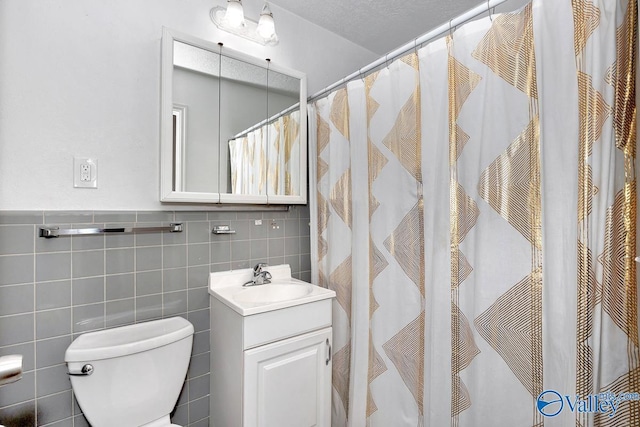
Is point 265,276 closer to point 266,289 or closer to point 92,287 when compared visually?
point 266,289

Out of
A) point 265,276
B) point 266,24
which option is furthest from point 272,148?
point 265,276

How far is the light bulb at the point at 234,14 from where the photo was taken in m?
1.46

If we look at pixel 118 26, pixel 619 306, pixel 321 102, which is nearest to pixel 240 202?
pixel 321 102

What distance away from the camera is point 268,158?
1779mm

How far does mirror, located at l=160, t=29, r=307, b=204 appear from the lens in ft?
4.78

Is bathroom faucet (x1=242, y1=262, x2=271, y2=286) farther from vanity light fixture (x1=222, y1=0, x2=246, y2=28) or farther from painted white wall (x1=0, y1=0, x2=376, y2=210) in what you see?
vanity light fixture (x1=222, y1=0, x2=246, y2=28)

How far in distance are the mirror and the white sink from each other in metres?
0.40

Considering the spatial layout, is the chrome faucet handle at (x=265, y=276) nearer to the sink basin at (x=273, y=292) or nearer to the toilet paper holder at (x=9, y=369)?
the sink basin at (x=273, y=292)

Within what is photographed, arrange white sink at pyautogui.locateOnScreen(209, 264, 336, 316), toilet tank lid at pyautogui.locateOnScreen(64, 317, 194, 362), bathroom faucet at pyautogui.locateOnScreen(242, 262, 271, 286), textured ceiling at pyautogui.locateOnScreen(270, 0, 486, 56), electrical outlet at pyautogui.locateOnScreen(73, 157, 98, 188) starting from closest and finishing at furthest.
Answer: toilet tank lid at pyautogui.locateOnScreen(64, 317, 194, 362)
electrical outlet at pyautogui.locateOnScreen(73, 157, 98, 188)
white sink at pyautogui.locateOnScreen(209, 264, 336, 316)
bathroom faucet at pyautogui.locateOnScreen(242, 262, 271, 286)
textured ceiling at pyautogui.locateOnScreen(270, 0, 486, 56)

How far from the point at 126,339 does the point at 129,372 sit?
6.8 inches

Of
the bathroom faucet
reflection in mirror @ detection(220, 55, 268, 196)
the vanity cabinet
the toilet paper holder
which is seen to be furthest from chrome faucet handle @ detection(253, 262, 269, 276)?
the toilet paper holder

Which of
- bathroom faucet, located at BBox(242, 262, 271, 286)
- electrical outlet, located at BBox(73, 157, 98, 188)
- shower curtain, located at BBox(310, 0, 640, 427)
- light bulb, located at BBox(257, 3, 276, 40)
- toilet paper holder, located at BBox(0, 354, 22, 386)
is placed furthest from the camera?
bathroom faucet, located at BBox(242, 262, 271, 286)

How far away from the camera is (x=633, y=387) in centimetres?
76

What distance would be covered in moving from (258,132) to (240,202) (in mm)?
420
